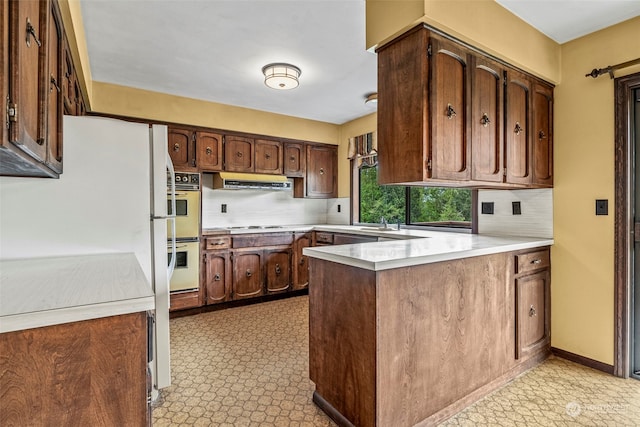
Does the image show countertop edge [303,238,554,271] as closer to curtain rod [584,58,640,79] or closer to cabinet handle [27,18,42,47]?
curtain rod [584,58,640,79]

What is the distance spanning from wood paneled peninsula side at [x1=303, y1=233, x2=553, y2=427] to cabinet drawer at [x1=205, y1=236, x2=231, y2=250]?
7.32 feet

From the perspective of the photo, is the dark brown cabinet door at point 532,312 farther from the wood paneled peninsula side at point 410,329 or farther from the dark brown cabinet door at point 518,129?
the dark brown cabinet door at point 518,129

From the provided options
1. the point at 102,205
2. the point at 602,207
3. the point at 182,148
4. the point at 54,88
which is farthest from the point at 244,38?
the point at 602,207

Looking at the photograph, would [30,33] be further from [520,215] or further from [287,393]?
[520,215]

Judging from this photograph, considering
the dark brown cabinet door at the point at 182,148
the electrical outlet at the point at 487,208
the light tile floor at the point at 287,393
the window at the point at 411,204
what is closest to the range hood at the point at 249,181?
the dark brown cabinet door at the point at 182,148

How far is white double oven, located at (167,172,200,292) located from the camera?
3646 millimetres

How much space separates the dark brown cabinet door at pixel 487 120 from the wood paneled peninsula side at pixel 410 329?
0.52 meters

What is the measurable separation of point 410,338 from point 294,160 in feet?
11.4

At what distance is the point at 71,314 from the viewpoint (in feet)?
3.11

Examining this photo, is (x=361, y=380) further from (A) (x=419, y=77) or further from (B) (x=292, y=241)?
(B) (x=292, y=241)

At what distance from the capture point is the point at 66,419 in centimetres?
97

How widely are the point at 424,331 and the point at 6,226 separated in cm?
220

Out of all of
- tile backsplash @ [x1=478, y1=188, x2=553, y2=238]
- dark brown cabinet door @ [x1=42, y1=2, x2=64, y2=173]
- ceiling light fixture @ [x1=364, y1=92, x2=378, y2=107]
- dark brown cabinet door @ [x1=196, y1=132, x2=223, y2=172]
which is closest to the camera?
dark brown cabinet door @ [x1=42, y1=2, x2=64, y2=173]

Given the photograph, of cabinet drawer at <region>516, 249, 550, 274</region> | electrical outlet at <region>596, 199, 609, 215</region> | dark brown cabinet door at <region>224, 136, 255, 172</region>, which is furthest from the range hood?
electrical outlet at <region>596, 199, 609, 215</region>
